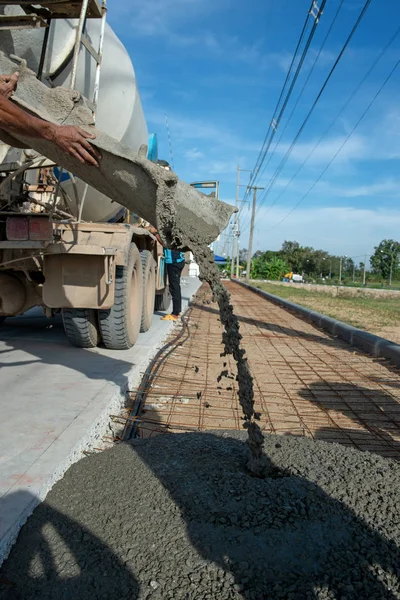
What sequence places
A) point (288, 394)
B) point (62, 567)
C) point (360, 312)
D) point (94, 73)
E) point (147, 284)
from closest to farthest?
point (62, 567)
point (94, 73)
point (288, 394)
point (147, 284)
point (360, 312)

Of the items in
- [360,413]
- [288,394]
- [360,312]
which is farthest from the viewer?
[360,312]

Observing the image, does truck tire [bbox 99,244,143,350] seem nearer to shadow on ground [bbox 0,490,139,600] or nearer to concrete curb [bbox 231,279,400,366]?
shadow on ground [bbox 0,490,139,600]

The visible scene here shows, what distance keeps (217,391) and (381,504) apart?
2.43 m

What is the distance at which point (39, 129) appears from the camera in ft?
7.72

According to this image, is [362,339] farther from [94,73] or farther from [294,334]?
[94,73]

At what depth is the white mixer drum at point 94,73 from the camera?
12.9ft

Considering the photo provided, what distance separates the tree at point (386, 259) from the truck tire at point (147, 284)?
61.0m

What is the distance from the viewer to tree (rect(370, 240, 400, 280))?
66.0 metres

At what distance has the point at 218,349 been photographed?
6852mm

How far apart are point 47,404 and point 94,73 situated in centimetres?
294

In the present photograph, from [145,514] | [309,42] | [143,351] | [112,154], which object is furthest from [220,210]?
[309,42]

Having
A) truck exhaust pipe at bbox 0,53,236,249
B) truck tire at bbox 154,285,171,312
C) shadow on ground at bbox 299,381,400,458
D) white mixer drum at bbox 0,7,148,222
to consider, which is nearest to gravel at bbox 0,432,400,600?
shadow on ground at bbox 299,381,400,458

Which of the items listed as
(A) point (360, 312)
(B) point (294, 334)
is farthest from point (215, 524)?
(A) point (360, 312)

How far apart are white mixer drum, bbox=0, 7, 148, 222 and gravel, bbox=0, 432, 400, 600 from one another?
10.5 feet
